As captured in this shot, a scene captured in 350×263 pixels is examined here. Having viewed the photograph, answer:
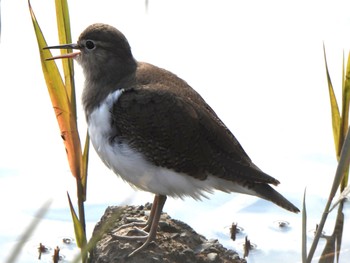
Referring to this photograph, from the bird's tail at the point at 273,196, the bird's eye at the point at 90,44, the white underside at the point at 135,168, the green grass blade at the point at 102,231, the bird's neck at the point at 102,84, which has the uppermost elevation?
the bird's eye at the point at 90,44

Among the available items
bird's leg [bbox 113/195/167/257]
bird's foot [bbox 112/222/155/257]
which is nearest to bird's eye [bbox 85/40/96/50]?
bird's leg [bbox 113/195/167/257]

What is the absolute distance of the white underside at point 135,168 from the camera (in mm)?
6375

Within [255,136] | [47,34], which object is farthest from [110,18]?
[255,136]

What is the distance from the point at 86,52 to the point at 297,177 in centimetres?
218

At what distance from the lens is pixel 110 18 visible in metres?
9.54

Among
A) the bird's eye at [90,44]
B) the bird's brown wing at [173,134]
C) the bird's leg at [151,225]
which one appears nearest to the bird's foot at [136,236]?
the bird's leg at [151,225]

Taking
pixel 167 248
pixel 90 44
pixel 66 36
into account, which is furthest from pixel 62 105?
pixel 167 248

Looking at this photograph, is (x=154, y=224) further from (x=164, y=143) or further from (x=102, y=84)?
(x=102, y=84)

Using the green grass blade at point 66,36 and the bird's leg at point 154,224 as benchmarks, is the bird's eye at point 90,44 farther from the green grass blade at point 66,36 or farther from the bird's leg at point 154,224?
the bird's leg at point 154,224

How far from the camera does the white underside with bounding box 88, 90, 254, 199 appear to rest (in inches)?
251

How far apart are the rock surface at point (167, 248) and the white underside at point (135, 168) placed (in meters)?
0.28

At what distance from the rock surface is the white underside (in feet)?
0.93

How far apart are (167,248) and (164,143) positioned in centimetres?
73

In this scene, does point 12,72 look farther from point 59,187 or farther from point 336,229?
point 336,229
